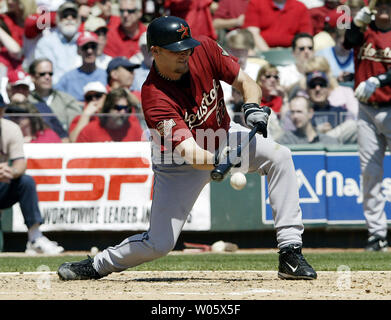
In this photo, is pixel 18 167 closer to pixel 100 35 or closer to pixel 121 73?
pixel 121 73

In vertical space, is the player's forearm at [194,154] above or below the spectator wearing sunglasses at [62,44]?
below

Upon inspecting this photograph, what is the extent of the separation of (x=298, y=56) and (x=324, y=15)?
4.67 feet

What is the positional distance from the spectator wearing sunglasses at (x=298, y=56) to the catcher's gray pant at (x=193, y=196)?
561 cm

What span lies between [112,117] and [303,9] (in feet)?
12.9

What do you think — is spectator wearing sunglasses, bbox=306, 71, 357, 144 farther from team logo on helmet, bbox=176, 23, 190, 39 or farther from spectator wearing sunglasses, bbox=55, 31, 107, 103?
team logo on helmet, bbox=176, 23, 190, 39

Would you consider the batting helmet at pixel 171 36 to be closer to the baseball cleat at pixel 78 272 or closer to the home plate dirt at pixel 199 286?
the home plate dirt at pixel 199 286

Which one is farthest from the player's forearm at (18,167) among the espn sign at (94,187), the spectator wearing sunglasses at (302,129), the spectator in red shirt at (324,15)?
the spectator in red shirt at (324,15)

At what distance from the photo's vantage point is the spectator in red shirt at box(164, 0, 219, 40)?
12336 millimetres

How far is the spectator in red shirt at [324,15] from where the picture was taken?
12805 mm

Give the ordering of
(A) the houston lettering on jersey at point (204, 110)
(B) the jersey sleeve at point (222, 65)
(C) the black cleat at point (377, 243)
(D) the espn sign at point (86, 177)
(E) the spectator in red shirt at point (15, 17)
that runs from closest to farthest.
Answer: (A) the houston lettering on jersey at point (204, 110) → (B) the jersey sleeve at point (222, 65) → (C) the black cleat at point (377, 243) → (D) the espn sign at point (86, 177) → (E) the spectator in red shirt at point (15, 17)

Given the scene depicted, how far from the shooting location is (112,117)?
412 inches

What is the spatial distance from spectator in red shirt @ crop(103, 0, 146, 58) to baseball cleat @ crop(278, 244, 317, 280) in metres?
7.07

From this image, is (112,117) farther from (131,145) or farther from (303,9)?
(303,9)

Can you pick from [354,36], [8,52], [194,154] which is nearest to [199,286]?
[194,154]
